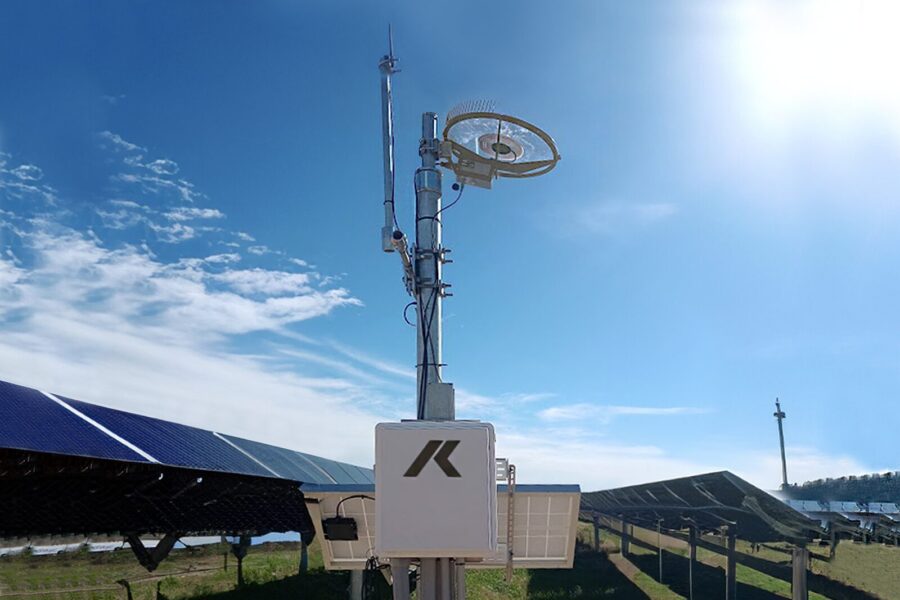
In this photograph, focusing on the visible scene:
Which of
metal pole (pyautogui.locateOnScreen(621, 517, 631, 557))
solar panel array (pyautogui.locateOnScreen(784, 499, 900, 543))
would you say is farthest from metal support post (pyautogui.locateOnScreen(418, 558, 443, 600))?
metal pole (pyautogui.locateOnScreen(621, 517, 631, 557))

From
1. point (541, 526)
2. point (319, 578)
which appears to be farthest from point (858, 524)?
point (541, 526)

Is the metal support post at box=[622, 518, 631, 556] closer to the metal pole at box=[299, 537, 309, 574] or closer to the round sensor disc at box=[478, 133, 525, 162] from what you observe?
the metal pole at box=[299, 537, 309, 574]

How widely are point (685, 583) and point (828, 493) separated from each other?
91.0 feet

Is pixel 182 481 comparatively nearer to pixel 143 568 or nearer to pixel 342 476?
pixel 143 568

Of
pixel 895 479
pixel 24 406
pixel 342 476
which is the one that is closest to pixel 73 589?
pixel 24 406

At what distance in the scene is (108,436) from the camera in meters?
11.5

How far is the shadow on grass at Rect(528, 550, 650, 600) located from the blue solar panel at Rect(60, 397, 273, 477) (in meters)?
14.7

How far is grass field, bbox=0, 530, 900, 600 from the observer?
39.2ft

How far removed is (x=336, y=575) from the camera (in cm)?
2092

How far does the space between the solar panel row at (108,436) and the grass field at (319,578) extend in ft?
7.26

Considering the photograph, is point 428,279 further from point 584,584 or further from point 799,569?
point 584,584

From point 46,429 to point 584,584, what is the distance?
2455 centimetres

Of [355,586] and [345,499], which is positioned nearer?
[345,499]

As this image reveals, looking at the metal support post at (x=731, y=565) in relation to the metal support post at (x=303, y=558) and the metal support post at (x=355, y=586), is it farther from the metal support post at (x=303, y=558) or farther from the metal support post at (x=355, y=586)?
the metal support post at (x=303, y=558)
